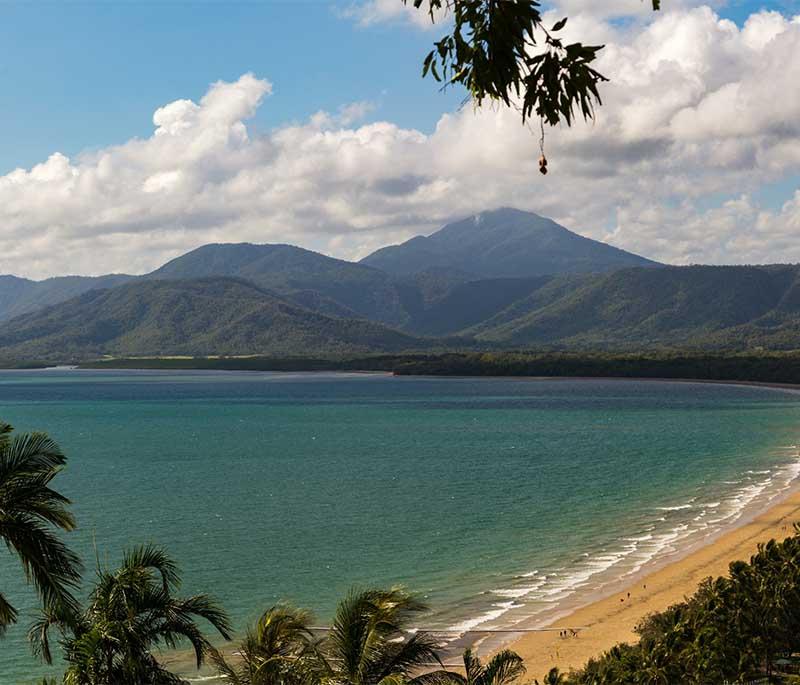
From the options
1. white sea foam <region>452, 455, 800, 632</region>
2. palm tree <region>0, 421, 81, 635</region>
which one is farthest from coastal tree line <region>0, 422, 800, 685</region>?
white sea foam <region>452, 455, 800, 632</region>

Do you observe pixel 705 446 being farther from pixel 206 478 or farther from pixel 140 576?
pixel 140 576

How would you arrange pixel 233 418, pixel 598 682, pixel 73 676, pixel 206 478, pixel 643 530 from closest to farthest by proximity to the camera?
pixel 73 676 → pixel 598 682 → pixel 643 530 → pixel 206 478 → pixel 233 418

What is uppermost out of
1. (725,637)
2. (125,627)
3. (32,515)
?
(32,515)

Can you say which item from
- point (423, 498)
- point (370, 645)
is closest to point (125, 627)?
point (370, 645)

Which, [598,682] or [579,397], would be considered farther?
[579,397]

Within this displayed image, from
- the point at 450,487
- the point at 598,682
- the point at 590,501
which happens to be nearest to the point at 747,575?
the point at 598,682

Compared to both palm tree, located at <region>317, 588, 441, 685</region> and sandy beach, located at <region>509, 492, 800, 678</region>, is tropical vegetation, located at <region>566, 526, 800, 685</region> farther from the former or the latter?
palm tree, located at <region>317, 588, 441, 685</region>

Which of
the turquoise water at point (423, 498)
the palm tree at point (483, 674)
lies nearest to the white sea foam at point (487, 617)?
the turquoise water at point (423, 498)

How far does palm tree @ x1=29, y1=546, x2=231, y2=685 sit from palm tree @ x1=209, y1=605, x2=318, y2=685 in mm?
1345

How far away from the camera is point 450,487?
224ft

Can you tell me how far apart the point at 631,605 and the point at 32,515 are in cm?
2637

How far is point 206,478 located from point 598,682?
200ft

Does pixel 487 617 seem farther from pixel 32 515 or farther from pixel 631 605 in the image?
pixel 32 515

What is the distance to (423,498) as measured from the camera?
63094 mm
